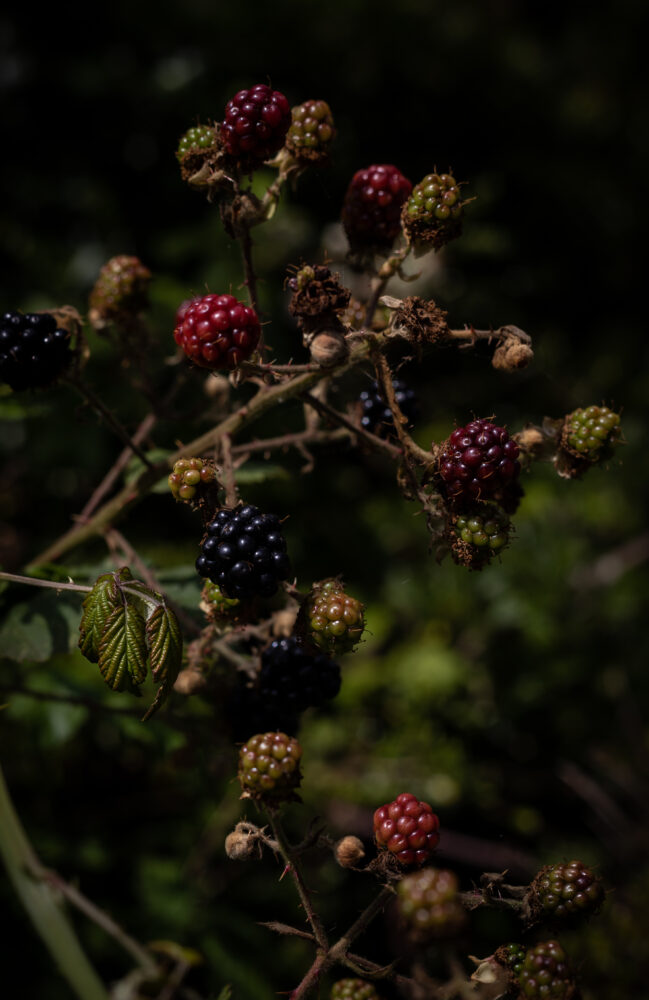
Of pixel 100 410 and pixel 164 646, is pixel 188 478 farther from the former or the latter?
pixel 100 410

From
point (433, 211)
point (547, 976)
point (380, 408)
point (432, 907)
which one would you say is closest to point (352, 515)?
point (380, 408)

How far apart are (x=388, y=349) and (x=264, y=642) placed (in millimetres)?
803

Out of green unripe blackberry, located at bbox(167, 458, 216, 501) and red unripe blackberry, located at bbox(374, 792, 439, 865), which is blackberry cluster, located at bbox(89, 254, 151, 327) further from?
red unripe blackberry, located at bbox(374, 792, 439, 865)

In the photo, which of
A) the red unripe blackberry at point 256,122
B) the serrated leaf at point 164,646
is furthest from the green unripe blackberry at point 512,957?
the red unripe blackberry at point 256,122

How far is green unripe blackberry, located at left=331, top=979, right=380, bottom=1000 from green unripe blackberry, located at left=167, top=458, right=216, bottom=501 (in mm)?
965

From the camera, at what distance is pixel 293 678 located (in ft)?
5.69

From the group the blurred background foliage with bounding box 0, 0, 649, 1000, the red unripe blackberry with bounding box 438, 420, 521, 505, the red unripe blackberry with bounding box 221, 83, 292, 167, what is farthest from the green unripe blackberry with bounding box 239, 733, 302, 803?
the red unripe blackberry with bounding box 221, 83, 292, 167

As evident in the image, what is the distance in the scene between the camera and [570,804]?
3.85 metres

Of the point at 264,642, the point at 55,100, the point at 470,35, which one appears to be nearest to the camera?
the point at 264,642

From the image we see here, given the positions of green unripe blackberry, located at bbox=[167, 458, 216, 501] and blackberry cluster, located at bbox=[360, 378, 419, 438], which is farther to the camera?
blackberry cluster, located at bbox=[360, 378, 419, 438]

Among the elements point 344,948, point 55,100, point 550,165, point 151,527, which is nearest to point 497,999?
point 344,948

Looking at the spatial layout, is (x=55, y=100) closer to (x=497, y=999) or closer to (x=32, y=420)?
(x=32, y=420)

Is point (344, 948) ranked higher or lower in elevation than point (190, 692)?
→ lower

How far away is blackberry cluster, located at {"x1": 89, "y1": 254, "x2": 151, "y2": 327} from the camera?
6.94 feet
